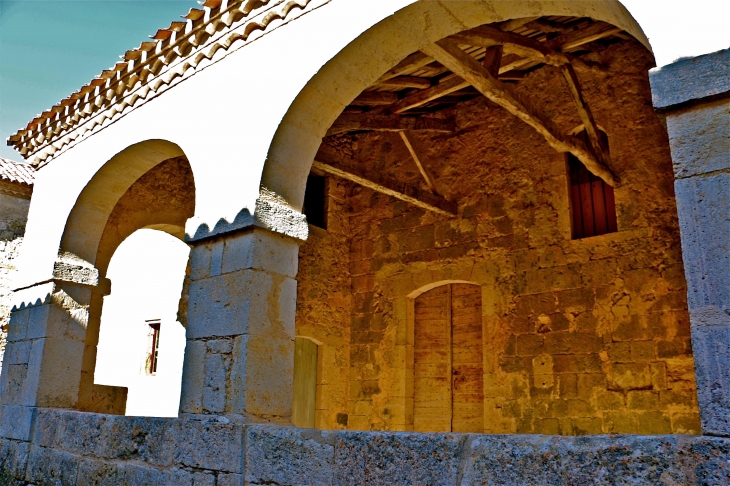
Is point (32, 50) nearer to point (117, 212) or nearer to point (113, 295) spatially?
point (113, 295)

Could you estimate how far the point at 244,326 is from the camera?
3783 mm

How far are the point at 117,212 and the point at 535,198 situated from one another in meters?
4.71

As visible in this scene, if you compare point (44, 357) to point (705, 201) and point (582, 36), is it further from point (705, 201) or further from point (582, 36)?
point (582, 36)

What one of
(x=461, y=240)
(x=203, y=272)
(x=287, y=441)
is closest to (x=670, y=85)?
(x=287, y=441)

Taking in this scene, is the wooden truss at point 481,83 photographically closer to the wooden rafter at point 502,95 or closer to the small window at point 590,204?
the wooden rafter at point 502,95

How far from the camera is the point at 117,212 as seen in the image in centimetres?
695

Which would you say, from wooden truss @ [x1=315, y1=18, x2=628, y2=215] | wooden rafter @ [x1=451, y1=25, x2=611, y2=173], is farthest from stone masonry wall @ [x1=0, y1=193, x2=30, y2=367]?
wooden rafter @ [x1=451, y1=25, x2=611, y2=173]

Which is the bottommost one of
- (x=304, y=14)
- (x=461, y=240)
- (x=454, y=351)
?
(x=454, y=351)

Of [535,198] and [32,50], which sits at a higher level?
[32,50]

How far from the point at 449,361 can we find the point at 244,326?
402cm

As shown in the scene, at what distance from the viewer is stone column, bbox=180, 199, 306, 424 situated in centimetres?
375

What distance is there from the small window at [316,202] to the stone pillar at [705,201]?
19.8ft

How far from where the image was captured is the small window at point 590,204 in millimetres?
6335

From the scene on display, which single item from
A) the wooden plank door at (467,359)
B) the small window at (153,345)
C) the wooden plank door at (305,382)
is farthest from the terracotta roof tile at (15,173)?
the wooden plank door at (467,359)
